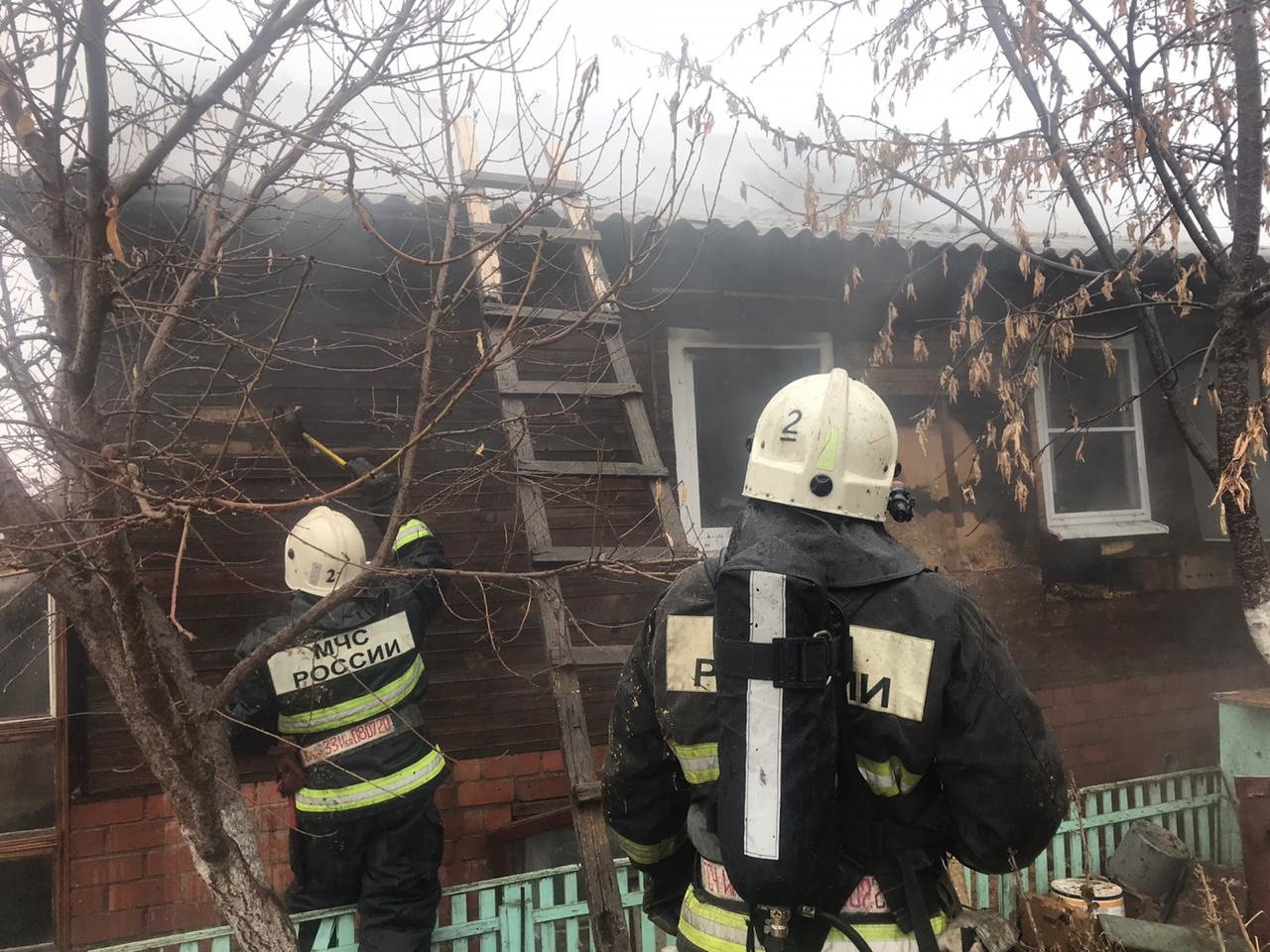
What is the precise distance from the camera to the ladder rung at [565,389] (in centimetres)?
324

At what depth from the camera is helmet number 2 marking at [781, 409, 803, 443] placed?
1854mm

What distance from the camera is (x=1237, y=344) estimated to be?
3.50m

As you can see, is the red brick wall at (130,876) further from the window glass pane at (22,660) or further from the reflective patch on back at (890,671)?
the reflective patch on back at (890,671)

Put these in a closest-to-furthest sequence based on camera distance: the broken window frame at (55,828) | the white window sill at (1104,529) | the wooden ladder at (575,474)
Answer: the wooden ladder at (575,474) → the broken window frame at (55,828) → the white window sill at (1104,529)

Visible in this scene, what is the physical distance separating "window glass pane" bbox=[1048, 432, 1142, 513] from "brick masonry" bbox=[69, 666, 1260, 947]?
4.50 ft

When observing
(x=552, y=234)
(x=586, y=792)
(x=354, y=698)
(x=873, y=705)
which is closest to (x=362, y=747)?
(x=354, y=698)

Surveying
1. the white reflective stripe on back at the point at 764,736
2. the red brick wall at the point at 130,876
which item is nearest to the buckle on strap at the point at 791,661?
the white reflective stripe on back at the point at 764,736

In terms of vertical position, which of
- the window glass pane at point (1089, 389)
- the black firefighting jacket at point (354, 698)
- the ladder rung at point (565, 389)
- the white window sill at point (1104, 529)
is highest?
the window glass pane at point (1089, 389)

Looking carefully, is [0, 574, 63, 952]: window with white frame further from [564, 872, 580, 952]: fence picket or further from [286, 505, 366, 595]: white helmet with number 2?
[564, 872, 580, 952]: fence picket

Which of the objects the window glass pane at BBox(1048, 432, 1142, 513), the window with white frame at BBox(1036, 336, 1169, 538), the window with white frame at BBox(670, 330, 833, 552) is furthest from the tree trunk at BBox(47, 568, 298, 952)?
the window glass pane at BBox(1048, 432, 1142, 513)

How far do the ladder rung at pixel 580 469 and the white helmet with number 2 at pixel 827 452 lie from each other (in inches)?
46.2

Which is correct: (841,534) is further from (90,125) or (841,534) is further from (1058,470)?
(1058,470)

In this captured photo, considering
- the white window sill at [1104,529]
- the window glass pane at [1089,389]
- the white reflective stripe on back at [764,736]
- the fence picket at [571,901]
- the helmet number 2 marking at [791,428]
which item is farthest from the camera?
the window glass pane at [1089,389]

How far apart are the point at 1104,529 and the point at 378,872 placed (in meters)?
5.52
